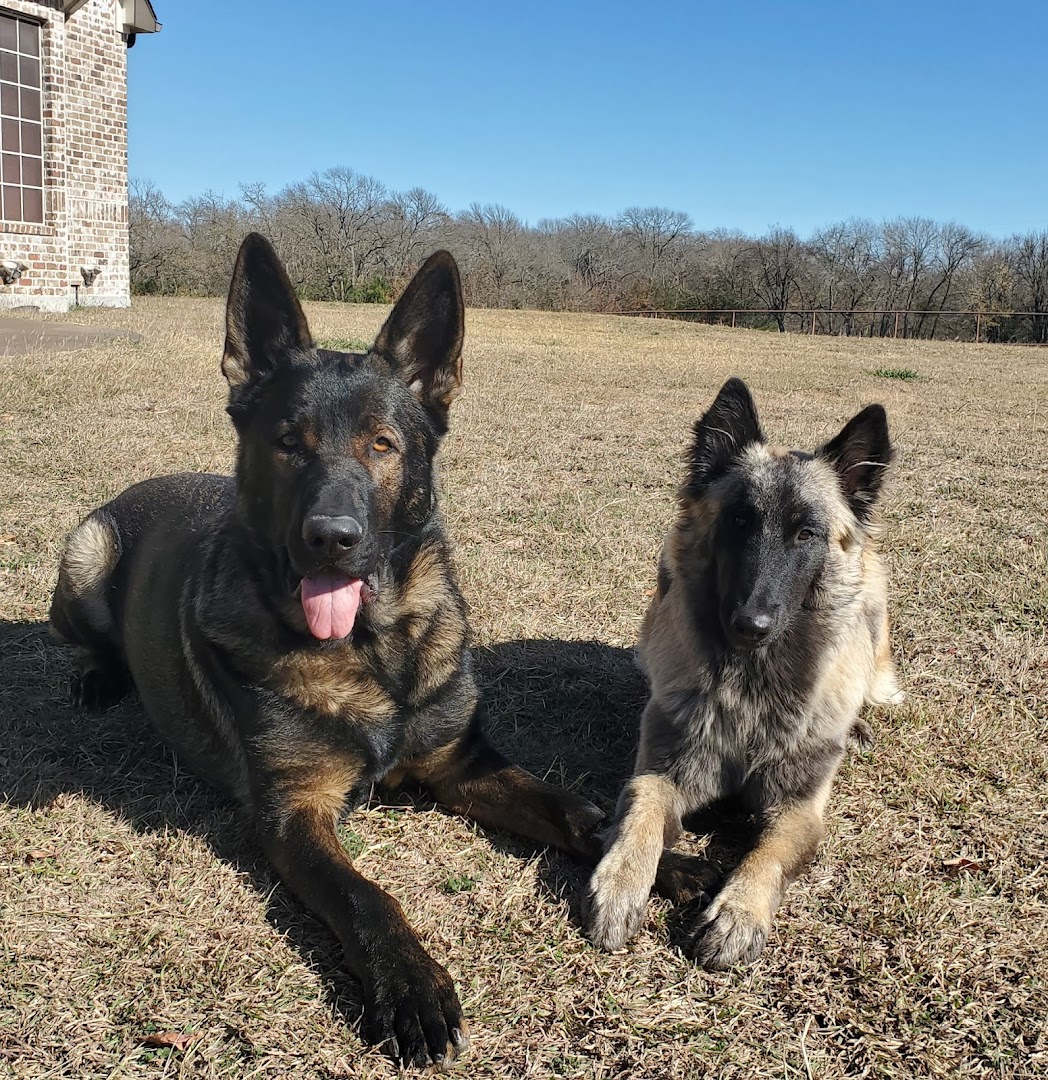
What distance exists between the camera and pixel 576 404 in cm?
1227

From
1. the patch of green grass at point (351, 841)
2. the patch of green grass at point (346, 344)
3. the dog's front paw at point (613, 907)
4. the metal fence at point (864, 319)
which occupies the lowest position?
the patch of green grass at point (351, 841)

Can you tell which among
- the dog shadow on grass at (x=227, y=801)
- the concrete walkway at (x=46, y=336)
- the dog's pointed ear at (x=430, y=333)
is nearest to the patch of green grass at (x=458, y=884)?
the dog shadow on grass at (x=227, y=801)

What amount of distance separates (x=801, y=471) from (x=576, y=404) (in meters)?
8.92

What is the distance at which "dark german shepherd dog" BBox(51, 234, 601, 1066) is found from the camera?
9.49 feet

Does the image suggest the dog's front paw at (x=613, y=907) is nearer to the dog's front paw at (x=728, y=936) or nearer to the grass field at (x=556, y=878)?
the grass field at (x=556, y=878)

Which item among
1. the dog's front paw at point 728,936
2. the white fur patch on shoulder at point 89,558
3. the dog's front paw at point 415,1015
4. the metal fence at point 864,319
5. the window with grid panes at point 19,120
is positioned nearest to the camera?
the dog's front paw at point 415,1015

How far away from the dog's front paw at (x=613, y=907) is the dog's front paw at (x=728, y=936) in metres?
0.18

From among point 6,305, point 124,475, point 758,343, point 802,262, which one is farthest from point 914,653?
point 802,262

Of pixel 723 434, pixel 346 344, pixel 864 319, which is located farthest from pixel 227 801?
pixel 864 319

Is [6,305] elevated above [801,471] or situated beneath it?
elevated above

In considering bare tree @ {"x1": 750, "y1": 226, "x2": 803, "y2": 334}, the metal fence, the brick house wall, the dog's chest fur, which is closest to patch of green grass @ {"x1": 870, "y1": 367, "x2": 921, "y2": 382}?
Result: the dog's chest fur

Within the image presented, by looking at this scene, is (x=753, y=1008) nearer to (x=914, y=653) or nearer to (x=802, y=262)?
(x=914, y=653)

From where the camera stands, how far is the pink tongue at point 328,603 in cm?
297

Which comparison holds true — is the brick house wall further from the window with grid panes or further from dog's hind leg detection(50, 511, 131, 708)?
dog's hind leg detection(50, 511, 131, 708)
